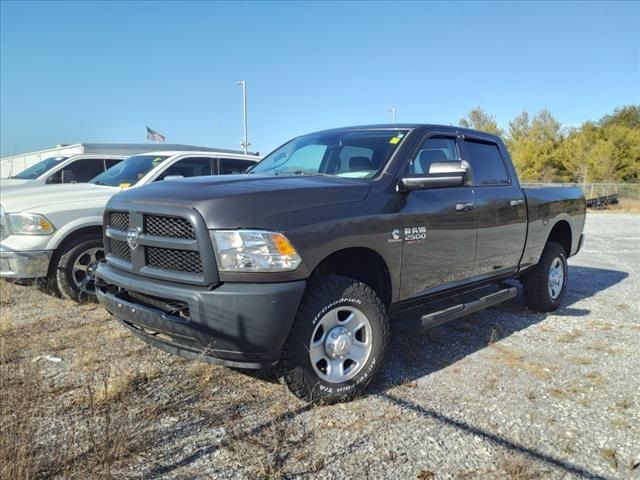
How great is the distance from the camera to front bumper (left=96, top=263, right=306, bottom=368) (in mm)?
2762

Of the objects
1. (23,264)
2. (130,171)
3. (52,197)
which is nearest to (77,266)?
(23,264)

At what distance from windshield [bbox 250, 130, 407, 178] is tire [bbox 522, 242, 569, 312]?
261 cm

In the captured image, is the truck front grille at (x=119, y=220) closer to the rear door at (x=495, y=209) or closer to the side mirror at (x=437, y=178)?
the side mirror at (x=437, y=178)

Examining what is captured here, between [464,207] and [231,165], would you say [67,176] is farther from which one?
[464,207]

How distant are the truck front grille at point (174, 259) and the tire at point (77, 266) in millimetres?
2568

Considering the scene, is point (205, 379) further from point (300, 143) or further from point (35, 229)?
point (35, 229)

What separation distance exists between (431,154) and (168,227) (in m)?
2.26

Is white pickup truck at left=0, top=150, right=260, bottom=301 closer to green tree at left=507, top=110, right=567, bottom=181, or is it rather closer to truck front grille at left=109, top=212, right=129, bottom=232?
truck front grille at left=109, top=212, right=129, bottom=232

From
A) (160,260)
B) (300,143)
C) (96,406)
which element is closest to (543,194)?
(300,143)

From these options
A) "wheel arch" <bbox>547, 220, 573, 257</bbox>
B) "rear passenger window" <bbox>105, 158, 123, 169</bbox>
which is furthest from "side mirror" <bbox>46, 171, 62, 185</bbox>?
"wheel arch" <bbox>547, 220, 573, 257</bbox>

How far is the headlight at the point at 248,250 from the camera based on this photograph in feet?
9.20

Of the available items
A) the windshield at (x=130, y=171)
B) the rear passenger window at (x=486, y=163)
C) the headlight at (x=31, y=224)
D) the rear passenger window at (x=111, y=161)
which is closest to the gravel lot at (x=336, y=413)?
the headlight at (x=31, y=224)

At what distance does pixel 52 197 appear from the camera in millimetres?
5770

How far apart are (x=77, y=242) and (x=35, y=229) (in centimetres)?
43
